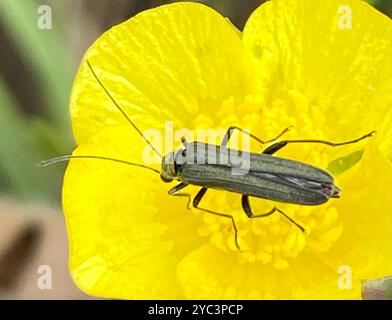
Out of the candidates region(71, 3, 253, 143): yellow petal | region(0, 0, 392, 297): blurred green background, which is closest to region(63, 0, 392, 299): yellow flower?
region(71, 3, 253, 143): yellow petal

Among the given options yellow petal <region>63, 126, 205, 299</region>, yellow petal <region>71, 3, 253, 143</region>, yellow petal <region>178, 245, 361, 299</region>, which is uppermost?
yellow petal <region>71, 3, 253, 143</region>

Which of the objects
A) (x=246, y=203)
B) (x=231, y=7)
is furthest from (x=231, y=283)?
(x=231, y=7)

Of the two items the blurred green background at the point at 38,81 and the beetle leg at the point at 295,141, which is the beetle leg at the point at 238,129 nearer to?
the beetle leg at the point at 295,141

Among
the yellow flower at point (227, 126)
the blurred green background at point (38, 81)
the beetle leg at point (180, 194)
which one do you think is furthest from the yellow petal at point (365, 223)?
the blurred green background at point (38, 81)

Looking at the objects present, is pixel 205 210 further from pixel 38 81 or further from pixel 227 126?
pixel 38 81

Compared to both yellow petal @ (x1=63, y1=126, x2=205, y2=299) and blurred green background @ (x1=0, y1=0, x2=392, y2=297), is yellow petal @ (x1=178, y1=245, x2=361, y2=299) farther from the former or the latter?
blurred green background @ (x1=0, y1=0, x2=392, y2=297)

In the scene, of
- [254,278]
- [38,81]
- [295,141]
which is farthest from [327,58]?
[38,81]

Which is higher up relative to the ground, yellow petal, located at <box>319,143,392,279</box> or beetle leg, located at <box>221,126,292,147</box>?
beetle leg, located at <box>221,126,292,147</box>
